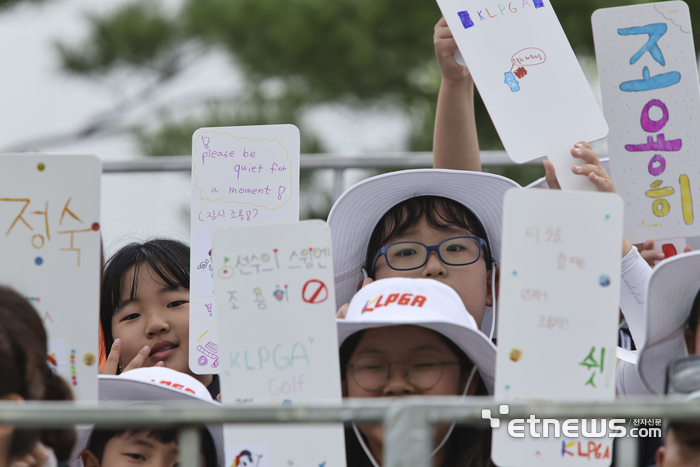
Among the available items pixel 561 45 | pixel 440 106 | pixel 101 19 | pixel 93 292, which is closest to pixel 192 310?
pixel 93 292

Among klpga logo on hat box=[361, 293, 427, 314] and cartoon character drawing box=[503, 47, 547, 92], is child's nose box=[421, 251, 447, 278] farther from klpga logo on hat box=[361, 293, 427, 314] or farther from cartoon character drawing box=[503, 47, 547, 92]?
cartoon character drawing box=[503, 47, 547, 92]

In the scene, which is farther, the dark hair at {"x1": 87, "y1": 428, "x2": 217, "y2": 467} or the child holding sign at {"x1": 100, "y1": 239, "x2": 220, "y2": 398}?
the child holding sign at {"x1": 100, "y1": 239, "x2": 220, "y2": 398}

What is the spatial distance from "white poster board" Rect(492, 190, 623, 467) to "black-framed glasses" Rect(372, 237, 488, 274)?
2.13ft

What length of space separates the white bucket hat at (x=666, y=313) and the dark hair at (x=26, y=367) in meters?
1.10

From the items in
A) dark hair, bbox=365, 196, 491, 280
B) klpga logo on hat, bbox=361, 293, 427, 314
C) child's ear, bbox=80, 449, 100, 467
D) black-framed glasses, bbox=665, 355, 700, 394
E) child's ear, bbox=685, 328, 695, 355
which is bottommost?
child's ear, bbox=80, 449, 100, 467

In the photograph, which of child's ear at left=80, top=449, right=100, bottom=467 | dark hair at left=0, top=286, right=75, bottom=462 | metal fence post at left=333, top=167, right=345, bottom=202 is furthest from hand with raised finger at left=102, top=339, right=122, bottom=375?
metal fence post at left=333, top=167, right=345, bottom=202

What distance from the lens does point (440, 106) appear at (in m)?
2.46

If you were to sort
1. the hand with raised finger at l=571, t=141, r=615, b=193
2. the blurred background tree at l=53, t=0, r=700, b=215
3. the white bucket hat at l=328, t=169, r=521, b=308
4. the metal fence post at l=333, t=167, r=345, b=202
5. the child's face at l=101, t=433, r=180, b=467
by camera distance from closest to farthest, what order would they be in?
1. the child's face at l=101, t=433, r=180, b=467
2. the hand with raised finger at l=571, t=141, r=615, b=193
3. the white bucket hat at l=328, t=169, r=521, b=308
4. the metal fence post at l=333, t=167, r=345, b=202
5. the blurred background tree at l=53, t=0, r=700, b=215

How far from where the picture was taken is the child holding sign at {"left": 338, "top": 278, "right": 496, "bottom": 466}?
5.49 feet

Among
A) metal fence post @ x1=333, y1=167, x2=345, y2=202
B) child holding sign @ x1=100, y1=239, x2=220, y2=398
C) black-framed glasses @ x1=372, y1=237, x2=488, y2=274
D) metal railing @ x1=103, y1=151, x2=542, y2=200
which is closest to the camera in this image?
black-framed glasses @ x1=372, y1=237, x2=488, y2=274

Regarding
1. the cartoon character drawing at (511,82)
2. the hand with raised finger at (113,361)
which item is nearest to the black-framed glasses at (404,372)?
the cartoon character drawing at (511,82)

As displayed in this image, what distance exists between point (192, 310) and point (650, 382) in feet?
3.48

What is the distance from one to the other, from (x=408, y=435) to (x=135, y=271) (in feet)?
5.21

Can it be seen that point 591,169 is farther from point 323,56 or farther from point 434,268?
point 323,56
